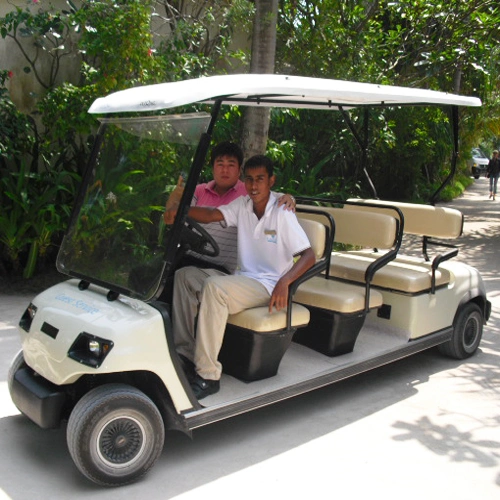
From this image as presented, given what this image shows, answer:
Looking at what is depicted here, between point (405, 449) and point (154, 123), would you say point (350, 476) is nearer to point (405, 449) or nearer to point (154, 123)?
point (405, 449)

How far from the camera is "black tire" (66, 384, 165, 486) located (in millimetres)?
3045

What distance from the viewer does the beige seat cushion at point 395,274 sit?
460 cm

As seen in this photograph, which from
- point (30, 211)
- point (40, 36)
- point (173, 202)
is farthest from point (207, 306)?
point (40, 36)

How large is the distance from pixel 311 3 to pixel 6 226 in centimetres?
469

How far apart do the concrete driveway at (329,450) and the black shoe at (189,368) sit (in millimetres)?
384

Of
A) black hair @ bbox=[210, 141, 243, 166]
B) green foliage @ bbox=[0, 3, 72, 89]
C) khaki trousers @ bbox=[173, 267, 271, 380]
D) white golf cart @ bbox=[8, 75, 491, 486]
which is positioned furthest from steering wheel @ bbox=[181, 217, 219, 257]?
green foliage @ bbox=[0, 3, 72, 89]

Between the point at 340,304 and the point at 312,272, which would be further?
the point at 340,304

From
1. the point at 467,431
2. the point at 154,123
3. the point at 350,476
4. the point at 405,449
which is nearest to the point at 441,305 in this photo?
the point at 467,431

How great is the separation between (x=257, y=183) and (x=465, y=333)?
2218mm

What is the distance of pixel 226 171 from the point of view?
4.24 metres

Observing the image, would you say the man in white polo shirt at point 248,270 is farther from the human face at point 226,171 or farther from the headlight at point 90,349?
the headlight at point 90,349

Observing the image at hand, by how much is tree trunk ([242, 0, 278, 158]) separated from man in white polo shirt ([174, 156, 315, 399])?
234 cm

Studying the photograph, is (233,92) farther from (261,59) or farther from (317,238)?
(261,59)

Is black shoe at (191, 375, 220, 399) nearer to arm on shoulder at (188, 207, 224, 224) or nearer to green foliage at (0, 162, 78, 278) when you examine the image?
arm on shoulder at (188, 207, 224, 224)
